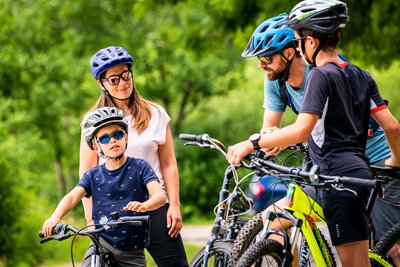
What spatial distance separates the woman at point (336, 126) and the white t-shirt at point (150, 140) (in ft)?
3.13

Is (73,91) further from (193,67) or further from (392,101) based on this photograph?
(392,101)

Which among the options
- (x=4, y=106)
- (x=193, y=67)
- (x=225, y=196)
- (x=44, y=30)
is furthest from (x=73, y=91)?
(x=225, y=196)

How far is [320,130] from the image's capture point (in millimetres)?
4762

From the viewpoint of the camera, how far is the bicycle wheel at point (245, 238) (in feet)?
16.4

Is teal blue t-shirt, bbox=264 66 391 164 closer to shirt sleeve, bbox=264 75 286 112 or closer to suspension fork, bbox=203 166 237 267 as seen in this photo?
shirt sleeve, bbox=264 75 286 112

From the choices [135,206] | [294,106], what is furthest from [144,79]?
[135,206]

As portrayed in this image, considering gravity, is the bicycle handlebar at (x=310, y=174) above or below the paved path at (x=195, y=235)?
above

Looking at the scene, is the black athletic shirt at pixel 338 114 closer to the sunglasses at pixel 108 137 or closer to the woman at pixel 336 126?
the woman at pixel 336 126

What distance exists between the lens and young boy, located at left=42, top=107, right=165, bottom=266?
5.10m

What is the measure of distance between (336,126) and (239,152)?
1.72 feet

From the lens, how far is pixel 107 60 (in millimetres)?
5535

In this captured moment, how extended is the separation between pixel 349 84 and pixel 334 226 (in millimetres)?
751

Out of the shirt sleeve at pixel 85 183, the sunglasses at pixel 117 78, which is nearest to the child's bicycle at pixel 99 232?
the shirt sleeve at pixel 85 183

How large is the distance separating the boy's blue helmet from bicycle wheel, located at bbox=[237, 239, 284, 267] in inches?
42.1
